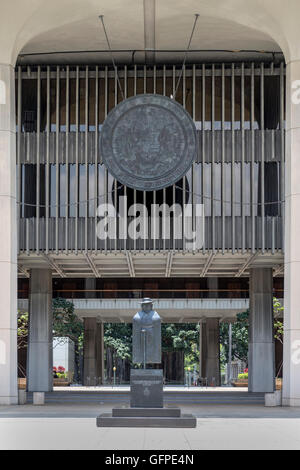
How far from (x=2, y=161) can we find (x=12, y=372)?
7742 millimetres

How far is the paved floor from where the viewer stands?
16203 mm

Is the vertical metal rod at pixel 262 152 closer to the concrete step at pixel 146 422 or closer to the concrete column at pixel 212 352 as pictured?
the concrete step at pixel 146 422

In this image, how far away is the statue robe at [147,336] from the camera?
24188 millimetres

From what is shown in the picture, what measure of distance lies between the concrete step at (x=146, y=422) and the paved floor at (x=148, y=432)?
0.87ft

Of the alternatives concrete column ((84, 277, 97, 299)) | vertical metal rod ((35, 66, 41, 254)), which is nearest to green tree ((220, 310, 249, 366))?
concrete column ((84, 277, 97, 299))

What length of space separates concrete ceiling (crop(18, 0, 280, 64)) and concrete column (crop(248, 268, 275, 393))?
1030cm

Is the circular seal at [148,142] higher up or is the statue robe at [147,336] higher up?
the circular seal at [148,142]

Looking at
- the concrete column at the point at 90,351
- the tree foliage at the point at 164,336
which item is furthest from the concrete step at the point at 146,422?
the tree foliage at the point at 164,336

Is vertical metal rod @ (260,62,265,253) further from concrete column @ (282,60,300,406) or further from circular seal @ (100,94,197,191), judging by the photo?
circular seal @ (100,94,197,191)

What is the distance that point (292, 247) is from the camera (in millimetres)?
32094

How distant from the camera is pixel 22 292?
54.5 m

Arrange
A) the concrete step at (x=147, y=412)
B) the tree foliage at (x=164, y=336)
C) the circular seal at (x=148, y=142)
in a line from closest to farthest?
1. the concrete step at (x=147, y=412)
2. the circular seal at (x=148, y=142)
3. the tree foliage at (x=164, y=336)

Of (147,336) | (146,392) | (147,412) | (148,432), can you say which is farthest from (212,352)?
(148,432)

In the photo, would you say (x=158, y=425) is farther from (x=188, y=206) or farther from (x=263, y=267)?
(x=263, y=267)
